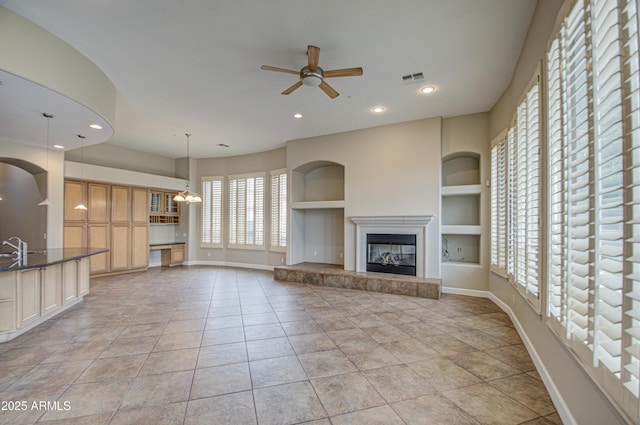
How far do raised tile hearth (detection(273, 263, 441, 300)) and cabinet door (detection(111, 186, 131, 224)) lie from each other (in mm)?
4510

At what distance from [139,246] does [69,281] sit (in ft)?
11.6

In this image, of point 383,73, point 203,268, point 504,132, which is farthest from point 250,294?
point 504,132

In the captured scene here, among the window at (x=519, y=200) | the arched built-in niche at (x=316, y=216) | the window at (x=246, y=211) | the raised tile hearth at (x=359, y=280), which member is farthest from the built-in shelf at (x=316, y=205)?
the window at (x=519, y=200)

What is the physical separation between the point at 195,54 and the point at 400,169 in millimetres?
4128

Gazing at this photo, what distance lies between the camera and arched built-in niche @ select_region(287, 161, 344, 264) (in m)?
7.17

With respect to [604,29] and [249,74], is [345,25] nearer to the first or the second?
[249,74]

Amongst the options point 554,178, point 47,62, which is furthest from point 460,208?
point 47,62

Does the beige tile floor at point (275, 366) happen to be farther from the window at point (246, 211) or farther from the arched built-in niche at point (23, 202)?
the window at point (246, 211)

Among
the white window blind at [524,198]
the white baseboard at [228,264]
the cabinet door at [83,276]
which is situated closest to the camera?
the white window blind at [524,198]

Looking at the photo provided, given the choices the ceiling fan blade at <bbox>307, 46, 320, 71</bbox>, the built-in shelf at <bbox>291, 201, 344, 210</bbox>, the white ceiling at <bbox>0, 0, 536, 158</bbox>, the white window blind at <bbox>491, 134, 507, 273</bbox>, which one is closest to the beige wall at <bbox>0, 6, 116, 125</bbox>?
the white ceiling at <bbox>0, 0, 536, 158</bbox>

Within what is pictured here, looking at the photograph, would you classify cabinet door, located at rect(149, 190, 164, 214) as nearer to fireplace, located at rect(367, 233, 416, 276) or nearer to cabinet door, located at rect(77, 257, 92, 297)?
cabinet door, located at rect(77, 257, 92, 297)

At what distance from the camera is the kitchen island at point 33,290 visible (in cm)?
338

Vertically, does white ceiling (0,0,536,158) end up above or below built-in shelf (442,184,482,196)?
above

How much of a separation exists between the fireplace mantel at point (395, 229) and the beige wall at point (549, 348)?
1.57 metres
